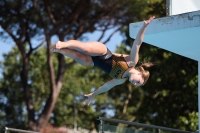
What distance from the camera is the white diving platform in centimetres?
642

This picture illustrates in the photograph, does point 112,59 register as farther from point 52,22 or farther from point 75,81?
point 75,81

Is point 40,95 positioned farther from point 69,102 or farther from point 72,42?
point 72,42

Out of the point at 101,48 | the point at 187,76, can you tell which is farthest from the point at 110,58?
the point at 187,76

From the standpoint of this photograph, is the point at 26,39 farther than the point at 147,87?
Yes

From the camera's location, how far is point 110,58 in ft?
18.6

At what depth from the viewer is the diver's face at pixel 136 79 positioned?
5531 mm

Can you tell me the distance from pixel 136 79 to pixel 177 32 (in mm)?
1433

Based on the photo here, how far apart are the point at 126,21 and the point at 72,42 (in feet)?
48.1

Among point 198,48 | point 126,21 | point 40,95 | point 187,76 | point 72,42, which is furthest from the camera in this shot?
point 40,95

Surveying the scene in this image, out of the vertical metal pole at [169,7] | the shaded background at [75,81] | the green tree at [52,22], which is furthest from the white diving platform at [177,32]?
the green tree at [52,22]

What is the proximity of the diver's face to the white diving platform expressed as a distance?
1.24m

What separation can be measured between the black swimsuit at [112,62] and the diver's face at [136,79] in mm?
146

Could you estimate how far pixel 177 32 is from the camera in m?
6.67

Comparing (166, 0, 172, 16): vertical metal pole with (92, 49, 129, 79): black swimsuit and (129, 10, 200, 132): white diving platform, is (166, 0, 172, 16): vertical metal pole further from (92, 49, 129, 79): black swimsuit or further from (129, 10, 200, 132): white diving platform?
(92, 49, 129, 79): black swimsuit
